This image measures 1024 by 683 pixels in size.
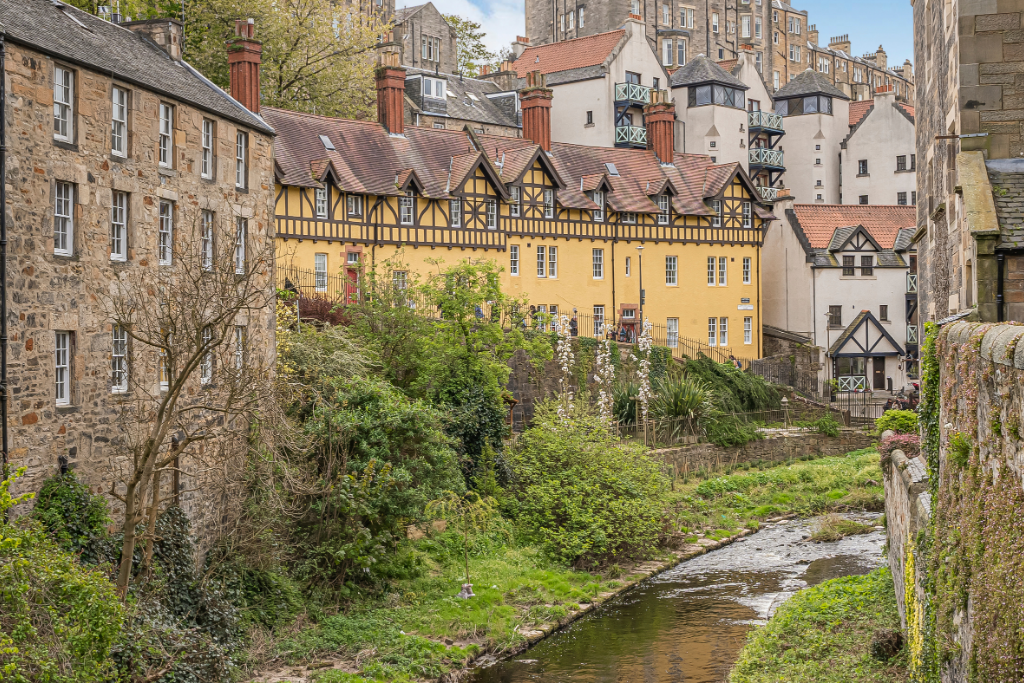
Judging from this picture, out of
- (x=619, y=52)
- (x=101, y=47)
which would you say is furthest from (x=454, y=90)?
(x=101, y=47)

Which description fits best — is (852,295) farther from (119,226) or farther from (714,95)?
(119,226)

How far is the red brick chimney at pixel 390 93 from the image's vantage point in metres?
40.0

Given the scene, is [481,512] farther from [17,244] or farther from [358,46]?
[358,46]

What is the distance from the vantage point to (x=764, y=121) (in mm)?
60625

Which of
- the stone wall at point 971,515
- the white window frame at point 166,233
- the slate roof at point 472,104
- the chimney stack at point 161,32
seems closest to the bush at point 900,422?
the stone wall at point 971,515

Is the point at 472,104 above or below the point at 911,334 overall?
above

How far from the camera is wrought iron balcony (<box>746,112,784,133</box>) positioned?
6028 cm

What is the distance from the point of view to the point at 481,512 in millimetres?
23875

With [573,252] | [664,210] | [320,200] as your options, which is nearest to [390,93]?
[320,200]

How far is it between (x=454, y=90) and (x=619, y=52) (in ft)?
28.3

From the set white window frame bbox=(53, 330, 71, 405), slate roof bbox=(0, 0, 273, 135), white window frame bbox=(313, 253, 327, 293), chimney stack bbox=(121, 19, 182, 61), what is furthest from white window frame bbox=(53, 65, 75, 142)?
white window frame bbox=(313, 253, 327, 293)

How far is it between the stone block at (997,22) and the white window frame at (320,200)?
23762mm

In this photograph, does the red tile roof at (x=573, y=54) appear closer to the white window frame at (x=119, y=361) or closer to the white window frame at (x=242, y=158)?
the white window frame at (x=242, y=158)

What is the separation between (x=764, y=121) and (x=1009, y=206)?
4787 centimetres
